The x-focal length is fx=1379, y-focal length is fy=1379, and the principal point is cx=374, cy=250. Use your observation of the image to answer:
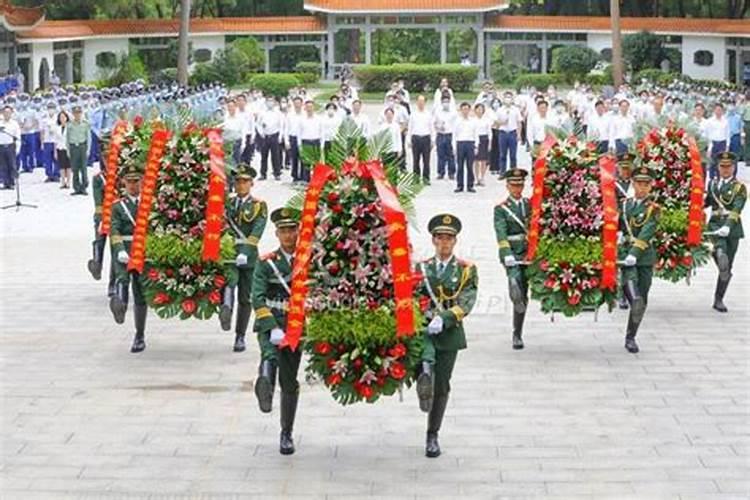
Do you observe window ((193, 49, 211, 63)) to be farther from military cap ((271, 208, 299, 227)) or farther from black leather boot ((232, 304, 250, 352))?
military cap ((271, 208, 299, 227))

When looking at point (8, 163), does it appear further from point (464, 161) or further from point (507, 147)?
point (507, 147)

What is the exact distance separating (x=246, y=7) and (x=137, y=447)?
2134 inches

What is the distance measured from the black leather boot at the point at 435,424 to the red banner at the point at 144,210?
3532 mm

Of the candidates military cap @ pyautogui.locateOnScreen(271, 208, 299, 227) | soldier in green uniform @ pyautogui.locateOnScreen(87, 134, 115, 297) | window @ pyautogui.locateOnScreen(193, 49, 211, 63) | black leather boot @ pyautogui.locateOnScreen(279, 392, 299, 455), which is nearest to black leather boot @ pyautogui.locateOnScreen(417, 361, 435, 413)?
black leather boot @ pyautogui.locateOnScreen(279, 392, 299, 455)

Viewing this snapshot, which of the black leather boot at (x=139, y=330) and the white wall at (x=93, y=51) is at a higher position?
the white wall at (x=93, y=51)

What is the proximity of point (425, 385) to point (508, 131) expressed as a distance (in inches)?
609

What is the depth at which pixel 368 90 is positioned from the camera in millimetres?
49062

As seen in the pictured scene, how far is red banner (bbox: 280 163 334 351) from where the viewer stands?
8.18m

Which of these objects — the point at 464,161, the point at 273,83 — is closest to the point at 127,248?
the point at 464,161

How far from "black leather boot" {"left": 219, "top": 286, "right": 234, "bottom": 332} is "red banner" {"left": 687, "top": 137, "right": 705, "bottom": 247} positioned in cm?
427

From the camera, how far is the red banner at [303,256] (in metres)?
8.18

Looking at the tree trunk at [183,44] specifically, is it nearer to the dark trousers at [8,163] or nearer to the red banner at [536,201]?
the dark trousers at [8,163]

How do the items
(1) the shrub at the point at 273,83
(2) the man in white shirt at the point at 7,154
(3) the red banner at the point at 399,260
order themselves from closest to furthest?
(3) the red banner at the point at 399,260, (2) the man in white shirt at the point at 7,154, (1) the shrub at the point at 273,83

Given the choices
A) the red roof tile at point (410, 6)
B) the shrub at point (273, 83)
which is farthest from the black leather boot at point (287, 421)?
the red roof tile at point (410, 6)
